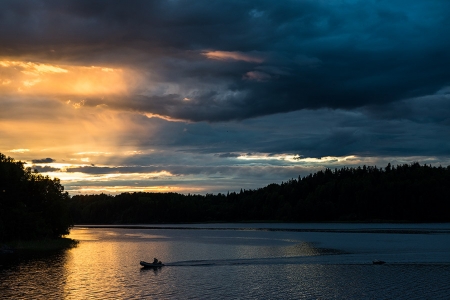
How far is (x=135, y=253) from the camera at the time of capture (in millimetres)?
92625

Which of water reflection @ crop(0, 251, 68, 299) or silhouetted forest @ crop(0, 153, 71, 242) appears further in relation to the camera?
silhouetted forest @ crop(0, 153, 71, 242)

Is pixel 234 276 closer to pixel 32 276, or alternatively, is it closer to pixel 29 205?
pixel 32 276

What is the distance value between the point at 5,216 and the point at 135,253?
2595cm

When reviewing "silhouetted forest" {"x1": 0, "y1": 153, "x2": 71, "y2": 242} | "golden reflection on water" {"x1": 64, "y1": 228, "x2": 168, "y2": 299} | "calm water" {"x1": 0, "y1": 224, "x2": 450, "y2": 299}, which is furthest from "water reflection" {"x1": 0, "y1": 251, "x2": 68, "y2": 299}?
"silhouetted forest" {"x1": 0, "y1": 153, "x2": 71, "y2": 242}

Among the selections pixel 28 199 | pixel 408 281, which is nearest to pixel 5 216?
pixel 28 199

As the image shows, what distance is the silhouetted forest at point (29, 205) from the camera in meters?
96.1

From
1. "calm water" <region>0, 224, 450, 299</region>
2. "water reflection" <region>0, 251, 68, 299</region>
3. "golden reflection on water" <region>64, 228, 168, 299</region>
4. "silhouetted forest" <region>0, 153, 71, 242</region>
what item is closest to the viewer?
"water reflection" <region>0, 251, 68, 299</region>

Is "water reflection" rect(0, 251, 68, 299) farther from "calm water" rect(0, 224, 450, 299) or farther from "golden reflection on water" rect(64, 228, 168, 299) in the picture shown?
"golden reflection on water" rect(64, 228, 168, 299)

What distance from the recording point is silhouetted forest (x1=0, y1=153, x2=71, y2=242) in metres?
96.1

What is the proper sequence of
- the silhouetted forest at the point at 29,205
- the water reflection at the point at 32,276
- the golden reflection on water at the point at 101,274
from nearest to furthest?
the water reflection at the point at 32,276, the golden reflection on water at the point at 101,274, the silhouetted forest at the point at 29,205

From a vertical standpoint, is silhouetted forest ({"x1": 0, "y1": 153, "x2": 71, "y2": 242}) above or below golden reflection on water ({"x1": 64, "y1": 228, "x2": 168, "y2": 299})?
above

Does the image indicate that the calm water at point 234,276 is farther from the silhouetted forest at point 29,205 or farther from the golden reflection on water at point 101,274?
the silhouetted forest at point 29,205

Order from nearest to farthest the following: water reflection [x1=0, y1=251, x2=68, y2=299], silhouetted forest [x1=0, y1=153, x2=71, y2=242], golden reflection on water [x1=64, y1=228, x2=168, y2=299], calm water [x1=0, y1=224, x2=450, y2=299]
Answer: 1. water reflection [x1=0, y1=251, x2=68, y2=299]
2. calm water [x1=0, y1=224, x2=450, y2=299]
3. golden reflection on water [x1=64, y1=228, x2=168, y2=299]
4. silhouetted forest [x1=0, y1=153, x2=71, y2=242]

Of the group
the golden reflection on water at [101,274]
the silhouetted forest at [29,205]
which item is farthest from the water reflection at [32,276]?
the silhouetted forest at [29,205]
